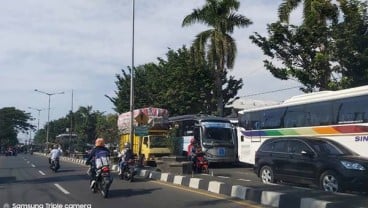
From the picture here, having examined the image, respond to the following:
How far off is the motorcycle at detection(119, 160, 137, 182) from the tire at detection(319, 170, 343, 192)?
730 cm

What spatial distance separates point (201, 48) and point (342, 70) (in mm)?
13307

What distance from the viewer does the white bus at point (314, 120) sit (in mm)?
16766

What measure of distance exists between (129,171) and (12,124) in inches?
3944

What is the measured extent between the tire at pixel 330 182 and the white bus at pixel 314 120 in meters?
2.31

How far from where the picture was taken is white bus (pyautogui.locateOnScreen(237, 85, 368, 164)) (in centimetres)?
1677

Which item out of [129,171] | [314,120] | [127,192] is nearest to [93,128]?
[129,171]

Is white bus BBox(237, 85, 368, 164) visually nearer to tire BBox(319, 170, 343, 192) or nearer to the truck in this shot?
tire BBox(319, 170, 343, 192)

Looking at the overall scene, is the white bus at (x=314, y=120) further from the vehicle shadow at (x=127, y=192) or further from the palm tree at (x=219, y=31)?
the palm tree at (x=219, y=31)

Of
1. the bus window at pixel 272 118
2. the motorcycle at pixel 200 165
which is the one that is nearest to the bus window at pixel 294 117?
the bus window at pixel 272 118

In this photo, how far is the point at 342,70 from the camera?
24766 millimetres

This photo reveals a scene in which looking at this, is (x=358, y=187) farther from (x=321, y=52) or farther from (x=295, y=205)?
(x=321, y=52)

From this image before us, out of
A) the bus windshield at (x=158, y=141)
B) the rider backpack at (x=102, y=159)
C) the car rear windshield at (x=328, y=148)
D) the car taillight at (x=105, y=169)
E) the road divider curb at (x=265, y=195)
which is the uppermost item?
the bus windshield at (x=158, y=141)

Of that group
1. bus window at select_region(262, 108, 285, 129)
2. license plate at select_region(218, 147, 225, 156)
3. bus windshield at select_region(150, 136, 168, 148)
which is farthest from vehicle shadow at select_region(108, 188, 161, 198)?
bus windshield at select_region(150, 136, 168, 148)

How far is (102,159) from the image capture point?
14406 millimetres
